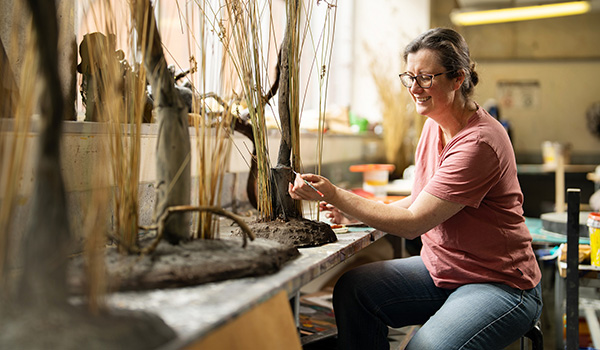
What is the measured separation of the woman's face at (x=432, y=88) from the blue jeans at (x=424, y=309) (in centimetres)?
55

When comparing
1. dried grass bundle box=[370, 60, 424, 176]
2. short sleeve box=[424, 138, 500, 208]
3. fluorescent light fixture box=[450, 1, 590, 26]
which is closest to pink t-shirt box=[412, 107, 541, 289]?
short sleeve box=[424, 138, 500, 208]

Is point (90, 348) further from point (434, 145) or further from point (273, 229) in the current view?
point (434, 145)

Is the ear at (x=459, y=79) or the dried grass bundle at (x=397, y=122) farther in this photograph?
the dried grass bundle at (x=397, y=122)

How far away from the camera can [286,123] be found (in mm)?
1665

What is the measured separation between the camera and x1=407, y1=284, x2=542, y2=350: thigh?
149 cm

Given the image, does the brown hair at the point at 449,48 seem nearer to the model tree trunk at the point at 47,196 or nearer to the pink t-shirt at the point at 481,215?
the pink t-shirt at the point at 481,215

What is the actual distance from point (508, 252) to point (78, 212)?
1236 millimetres

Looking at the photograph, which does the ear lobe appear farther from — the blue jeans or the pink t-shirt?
the blue jeans

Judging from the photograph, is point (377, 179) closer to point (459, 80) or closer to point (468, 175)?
point (459, 80)

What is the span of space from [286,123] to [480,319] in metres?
0.79

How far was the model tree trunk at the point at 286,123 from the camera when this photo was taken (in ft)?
5.32

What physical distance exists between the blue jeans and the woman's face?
1.80 ft

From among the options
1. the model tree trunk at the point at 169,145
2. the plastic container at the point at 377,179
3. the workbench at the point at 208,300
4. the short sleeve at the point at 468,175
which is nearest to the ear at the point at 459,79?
the short sleeve at the point at 468,175

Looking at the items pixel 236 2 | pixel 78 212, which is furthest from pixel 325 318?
pixel 236 2
